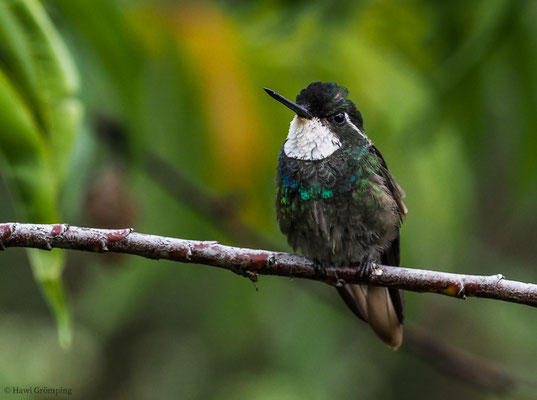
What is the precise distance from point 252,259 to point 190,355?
4.30 m

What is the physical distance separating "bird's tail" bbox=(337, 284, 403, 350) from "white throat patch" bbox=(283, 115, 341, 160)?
2.17 ft

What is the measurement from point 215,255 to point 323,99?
1.28 metres

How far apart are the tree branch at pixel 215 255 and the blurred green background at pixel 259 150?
0.74 metres

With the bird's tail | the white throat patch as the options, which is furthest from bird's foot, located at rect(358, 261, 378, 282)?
the white throat patch

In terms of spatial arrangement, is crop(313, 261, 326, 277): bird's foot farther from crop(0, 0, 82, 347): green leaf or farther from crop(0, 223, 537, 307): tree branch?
crop(0, 0, 82, 347): green leaf

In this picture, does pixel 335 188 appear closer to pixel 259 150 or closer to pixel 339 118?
→ pixel 339 118

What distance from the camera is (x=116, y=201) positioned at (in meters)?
4.04

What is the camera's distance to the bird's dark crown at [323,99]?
3258mm

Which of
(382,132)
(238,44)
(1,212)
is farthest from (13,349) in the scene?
(382,132)

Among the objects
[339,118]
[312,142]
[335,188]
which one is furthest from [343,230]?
[339,118]

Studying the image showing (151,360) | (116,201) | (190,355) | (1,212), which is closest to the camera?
(116,201)

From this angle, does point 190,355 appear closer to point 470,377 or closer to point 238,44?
point 470,377

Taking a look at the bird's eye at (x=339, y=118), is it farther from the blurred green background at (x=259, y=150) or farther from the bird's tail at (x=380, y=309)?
the bird's tail at (x=380, y=309)

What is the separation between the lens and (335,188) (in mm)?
3287
